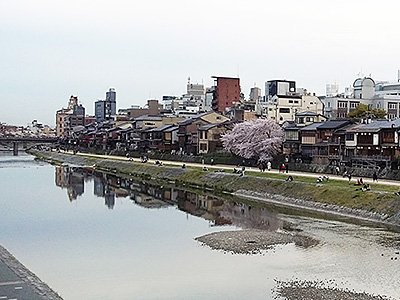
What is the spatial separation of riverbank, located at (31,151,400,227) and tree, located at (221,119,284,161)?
4878 millimetres

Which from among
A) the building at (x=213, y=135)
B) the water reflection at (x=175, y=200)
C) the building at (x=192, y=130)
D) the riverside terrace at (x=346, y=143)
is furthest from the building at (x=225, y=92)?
the riverside terrace at (x=346, y=143)

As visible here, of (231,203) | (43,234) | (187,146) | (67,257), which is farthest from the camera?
(187,146)

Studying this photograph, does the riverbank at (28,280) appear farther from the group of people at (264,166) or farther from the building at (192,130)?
the building at (192,130)

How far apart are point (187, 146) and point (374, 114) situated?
26.2m

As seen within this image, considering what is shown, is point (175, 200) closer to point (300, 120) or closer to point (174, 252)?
point (174, 252)

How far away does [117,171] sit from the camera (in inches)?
2955

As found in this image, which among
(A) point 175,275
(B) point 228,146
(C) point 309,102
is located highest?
Result: (C) point 309,102

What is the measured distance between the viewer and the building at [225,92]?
371ft

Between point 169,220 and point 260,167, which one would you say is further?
point 260,167

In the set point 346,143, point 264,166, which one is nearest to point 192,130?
point 264,166

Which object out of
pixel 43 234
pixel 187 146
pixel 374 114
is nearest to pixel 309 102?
pixel 374 114

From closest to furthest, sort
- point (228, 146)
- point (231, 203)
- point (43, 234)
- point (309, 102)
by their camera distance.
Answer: point (43, 234) → point (231, 203) → point (228, 146) → point (309, 102)

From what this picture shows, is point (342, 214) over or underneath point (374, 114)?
underneath

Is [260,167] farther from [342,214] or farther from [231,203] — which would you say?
[342,214]
